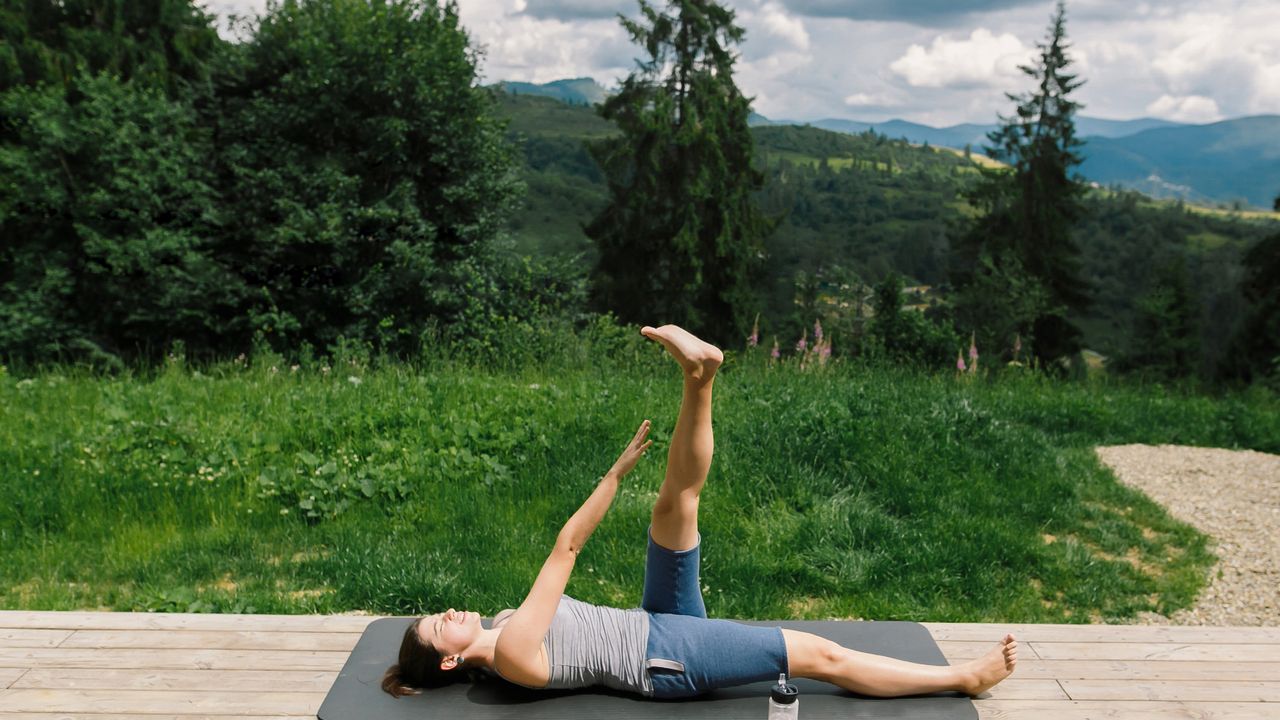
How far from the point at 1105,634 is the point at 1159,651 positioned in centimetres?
19

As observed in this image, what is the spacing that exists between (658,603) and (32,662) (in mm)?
2188

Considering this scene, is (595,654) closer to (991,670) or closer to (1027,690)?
(991,670)

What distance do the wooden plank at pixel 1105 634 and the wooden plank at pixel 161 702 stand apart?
2.29 meters

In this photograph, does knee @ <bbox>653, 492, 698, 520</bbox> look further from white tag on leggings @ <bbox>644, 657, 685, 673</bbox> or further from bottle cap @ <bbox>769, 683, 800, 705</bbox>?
bottle cap @ <bbox>769, 683, 800, 705</bbox>

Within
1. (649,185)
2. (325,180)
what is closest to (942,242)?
(649,185)

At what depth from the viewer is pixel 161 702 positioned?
2930 millimetres

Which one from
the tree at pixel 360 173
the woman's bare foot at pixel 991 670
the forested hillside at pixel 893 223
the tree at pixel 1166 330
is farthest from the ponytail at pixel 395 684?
the forested hillside at pixel 893 223

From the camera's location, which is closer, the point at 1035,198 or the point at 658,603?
the point at 658,603

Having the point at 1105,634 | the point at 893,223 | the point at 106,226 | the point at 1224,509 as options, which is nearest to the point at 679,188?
the point at 106,226

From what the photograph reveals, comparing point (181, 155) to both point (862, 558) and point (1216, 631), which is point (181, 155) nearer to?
point (862, 558)

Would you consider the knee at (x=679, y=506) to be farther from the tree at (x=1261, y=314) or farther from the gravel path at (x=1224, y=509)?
the tree at (x=1261, y=314)

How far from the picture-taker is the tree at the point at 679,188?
32562 mm

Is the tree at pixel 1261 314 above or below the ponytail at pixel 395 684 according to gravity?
below

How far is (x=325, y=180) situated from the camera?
16.6 meters
